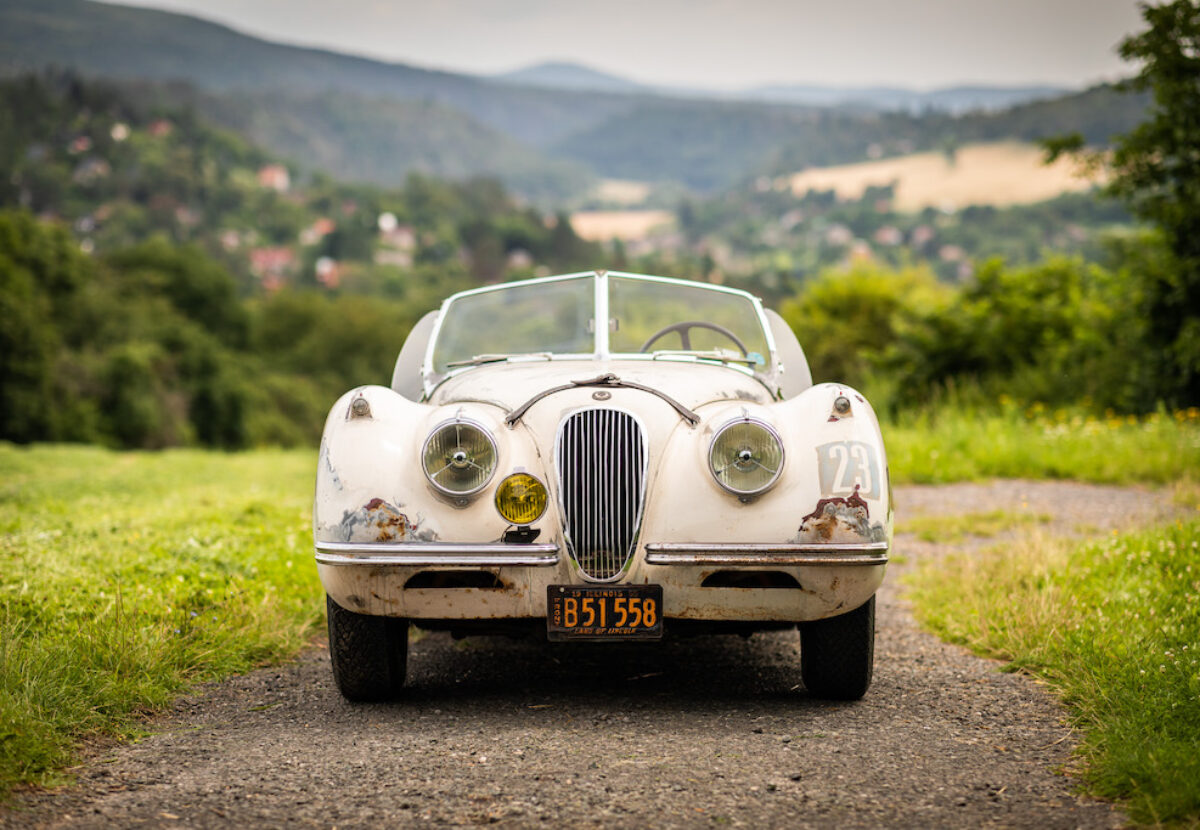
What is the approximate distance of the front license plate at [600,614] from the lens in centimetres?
400

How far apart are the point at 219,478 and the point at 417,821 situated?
440 inches

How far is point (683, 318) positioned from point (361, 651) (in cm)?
246

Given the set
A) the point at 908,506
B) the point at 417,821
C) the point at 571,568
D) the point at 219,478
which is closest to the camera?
the point at 417,821

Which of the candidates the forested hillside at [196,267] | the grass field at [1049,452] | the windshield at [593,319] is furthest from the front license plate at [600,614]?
the forested hillside at [196,267]

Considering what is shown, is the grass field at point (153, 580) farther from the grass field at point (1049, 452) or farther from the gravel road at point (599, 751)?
the gravel road at point (599, 751)

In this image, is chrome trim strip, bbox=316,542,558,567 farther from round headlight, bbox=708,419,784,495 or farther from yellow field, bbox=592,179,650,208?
yellow field, bbox=592,179,650,208

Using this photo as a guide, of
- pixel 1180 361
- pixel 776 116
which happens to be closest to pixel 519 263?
pixel 776 116

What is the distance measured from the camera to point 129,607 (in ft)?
16.2

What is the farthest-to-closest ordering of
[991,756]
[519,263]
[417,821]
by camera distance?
[519,263]
[991,756]
[417,821]

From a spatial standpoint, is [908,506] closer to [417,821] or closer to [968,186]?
[417,821]

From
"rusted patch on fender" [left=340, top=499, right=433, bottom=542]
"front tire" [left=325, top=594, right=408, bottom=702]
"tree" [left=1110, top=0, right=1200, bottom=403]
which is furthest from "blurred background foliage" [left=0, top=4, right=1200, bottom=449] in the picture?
"rusted patch on fender" [left=340, top=499, right=433, bottom=542]

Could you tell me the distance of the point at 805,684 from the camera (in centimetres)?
449

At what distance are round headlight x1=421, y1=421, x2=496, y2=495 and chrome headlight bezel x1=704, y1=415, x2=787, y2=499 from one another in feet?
2.59

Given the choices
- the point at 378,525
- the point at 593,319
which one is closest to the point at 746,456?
the point at 378,525
